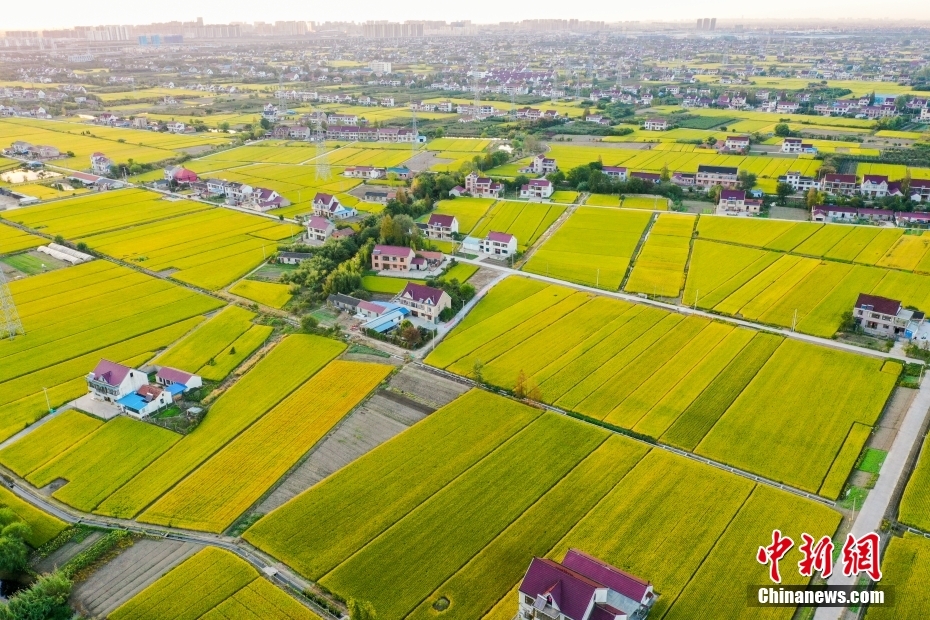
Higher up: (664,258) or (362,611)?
(664,258)

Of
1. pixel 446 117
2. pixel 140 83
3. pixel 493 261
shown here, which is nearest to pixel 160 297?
pixel 493 261

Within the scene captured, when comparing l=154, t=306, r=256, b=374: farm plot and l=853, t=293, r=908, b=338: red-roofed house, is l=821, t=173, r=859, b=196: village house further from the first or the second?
l=154, t=306, r=256, b=374: farm plot

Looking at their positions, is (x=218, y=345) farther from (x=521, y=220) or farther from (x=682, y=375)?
(x=521, y=220)

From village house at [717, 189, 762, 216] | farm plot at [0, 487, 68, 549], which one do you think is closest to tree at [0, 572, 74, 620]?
farm plot at [0, 487, 68, 549]

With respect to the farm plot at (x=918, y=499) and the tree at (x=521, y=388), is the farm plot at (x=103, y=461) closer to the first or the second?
the tree at (x=521, y=388)

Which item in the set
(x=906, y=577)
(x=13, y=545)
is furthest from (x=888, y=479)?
(x=13, y=545)

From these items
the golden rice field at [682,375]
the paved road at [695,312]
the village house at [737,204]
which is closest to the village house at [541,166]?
the village house at [737,204]
